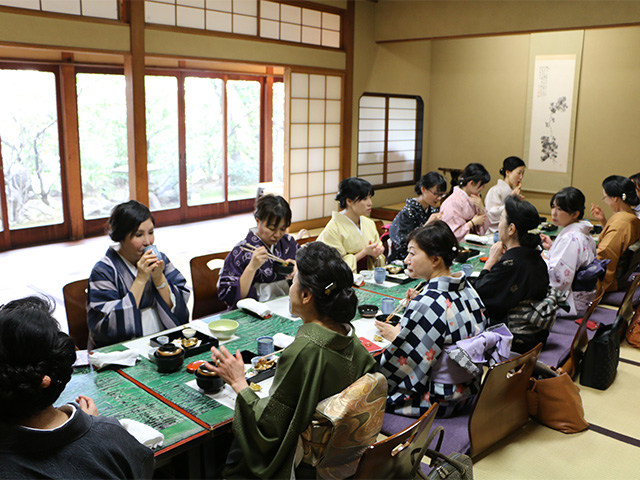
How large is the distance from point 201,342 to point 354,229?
2.01m

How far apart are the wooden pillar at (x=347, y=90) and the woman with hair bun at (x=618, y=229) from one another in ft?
14.7

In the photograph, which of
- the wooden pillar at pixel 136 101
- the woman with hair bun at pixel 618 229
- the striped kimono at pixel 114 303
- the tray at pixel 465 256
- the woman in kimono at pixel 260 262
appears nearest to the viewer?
the striped kimono at pixel 114 303

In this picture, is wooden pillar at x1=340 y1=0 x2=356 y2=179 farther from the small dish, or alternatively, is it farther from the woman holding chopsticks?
the small dish

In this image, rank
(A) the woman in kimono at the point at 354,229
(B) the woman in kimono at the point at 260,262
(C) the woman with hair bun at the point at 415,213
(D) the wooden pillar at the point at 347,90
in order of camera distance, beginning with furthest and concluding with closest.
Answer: (D) the wooden pillar at the point at 347,90 < (C) the woman with hair bun at the point at 415,213 < (A) the woman in kimono at the point at 354,229 < (B) the woman in kimono at the point at 260,262

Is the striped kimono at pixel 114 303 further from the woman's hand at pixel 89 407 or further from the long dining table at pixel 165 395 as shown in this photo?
the woman's hand at pixel 89 407

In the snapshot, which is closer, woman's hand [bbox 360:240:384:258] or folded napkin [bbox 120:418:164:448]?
folded napkin [bbox 120:418:164:448]

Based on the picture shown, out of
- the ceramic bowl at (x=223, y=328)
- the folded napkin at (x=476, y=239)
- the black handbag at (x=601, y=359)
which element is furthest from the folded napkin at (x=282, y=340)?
the folded napkin at (x=476, y=239)

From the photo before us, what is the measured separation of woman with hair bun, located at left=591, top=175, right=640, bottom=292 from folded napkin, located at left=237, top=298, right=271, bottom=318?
2.95 metres

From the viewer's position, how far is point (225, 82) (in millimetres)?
9102

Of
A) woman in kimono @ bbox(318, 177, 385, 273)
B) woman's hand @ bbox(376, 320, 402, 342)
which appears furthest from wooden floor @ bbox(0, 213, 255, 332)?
woman's hand @ bbox(376, 320, 402, 342)

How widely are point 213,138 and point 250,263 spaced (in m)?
6.42

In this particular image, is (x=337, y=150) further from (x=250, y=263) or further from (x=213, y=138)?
(x=250, y=263)

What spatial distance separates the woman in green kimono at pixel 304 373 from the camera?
1.79 meters

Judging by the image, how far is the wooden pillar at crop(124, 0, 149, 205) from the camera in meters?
5.73
